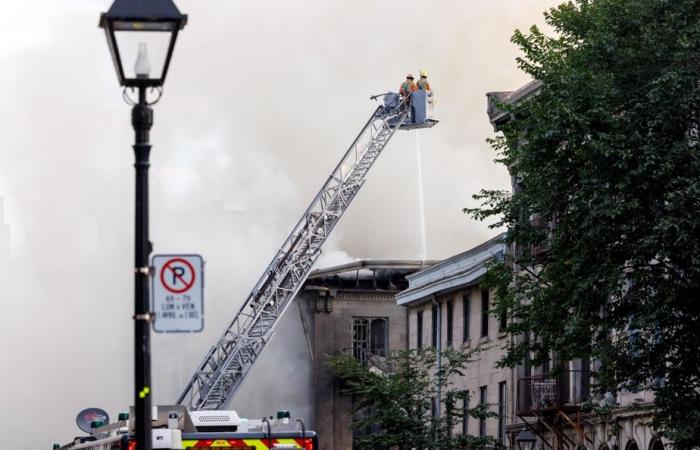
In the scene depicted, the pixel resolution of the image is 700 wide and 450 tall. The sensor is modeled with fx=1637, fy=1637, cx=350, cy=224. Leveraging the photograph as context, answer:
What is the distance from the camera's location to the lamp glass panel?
11250 millimetres

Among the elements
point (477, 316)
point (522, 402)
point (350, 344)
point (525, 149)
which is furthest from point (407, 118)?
point (525, 149)

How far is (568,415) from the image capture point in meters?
41.0

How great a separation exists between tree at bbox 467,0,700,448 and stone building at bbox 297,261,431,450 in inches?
1624

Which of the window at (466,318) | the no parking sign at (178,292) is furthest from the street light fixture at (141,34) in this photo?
the window at (466,318)

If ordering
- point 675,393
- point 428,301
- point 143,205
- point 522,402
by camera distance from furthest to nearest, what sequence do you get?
1. point 428,301
2. point 522,402
3. point 675,393
4. point 143,205

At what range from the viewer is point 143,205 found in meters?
11.7

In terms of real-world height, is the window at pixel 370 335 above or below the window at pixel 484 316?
below

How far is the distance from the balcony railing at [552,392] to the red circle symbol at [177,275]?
1113 inches

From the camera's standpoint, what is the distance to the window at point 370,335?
6894 cm

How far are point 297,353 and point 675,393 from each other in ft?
147

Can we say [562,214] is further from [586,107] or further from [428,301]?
[428,301]

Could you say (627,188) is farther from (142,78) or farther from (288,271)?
(288,271)

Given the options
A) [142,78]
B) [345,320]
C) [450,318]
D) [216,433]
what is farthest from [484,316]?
[142,78]

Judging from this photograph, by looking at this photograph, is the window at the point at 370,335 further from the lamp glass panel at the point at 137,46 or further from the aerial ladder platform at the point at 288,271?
the lamp glass panel at the point at 137,46
